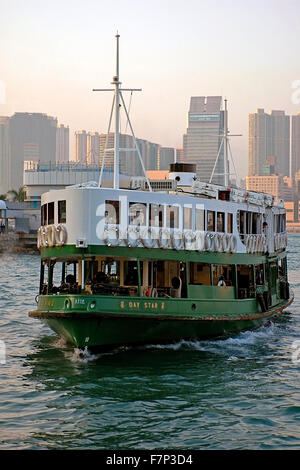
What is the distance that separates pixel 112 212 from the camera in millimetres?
23078

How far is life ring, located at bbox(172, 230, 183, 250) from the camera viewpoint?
2434 centimetres

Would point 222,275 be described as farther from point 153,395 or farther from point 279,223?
point 153,395

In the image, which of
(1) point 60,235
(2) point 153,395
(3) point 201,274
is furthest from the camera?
(3) point 201,274

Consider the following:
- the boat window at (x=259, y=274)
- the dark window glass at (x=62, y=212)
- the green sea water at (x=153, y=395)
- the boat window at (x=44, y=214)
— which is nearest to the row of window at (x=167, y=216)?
the dark window glass at (x=62, y=212)

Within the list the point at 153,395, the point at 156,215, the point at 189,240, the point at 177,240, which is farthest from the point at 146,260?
the point at 153,395

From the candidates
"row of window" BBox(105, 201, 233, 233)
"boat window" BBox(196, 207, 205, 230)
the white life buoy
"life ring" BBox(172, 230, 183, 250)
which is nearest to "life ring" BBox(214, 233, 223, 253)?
"row of window" BBox(105, 201, 233, 233)

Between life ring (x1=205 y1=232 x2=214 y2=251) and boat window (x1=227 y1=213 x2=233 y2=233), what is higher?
boat window (x1=227 y1=213 x2=233 y2=233)

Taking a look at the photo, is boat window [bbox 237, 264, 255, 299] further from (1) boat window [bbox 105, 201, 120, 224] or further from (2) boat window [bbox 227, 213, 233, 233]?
(1) boat window [bbox 105, 201, 120, 224]

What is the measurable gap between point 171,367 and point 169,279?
470 centimetres

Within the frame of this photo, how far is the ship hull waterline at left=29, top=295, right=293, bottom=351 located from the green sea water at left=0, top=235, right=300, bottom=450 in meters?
0.32

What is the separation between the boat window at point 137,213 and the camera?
2342 cm

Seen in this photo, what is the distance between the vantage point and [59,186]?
112 meters

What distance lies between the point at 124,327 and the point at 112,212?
3.47m
